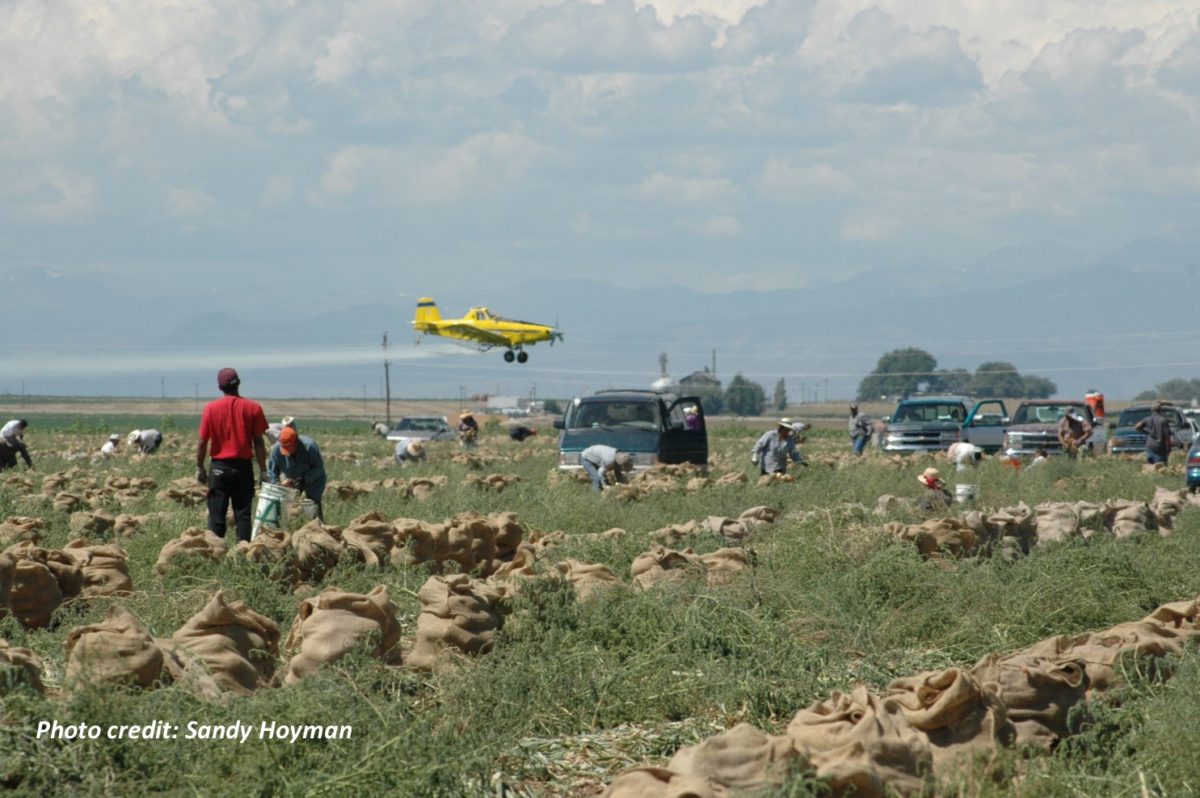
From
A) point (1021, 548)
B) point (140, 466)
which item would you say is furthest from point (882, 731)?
point (140, 466)

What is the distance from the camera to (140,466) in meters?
29.0

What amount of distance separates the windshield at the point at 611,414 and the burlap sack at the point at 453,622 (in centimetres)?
1590

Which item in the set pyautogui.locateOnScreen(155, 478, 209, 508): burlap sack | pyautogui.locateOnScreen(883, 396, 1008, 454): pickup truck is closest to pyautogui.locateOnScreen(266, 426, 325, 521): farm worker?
pyautogui.locateOnScreen(155, 478, 209, 508): burlap sack

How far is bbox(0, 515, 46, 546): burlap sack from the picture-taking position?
41.4 ft

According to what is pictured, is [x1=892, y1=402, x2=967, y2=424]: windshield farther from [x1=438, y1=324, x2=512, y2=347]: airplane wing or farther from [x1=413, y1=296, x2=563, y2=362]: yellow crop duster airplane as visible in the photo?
[x1=438, y1=324, x2=512, y2=347]: airplane wing

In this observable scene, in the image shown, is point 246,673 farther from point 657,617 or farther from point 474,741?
point 657,617

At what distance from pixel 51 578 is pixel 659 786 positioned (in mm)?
5541

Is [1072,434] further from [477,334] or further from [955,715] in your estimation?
[477,334]

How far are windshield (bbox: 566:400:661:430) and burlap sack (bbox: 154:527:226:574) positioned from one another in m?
13.7

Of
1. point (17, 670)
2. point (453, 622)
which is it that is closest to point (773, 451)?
point (453, 622)

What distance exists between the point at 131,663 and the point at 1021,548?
27.7 feet

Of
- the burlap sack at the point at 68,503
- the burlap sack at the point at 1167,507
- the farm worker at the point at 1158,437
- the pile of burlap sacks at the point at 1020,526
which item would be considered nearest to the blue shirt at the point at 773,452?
the burlap sack at the point at 1167,507

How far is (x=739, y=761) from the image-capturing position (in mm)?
5785

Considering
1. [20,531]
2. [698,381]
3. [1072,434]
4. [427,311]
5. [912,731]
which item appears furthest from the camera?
[698,381]
